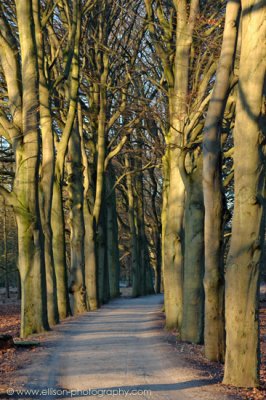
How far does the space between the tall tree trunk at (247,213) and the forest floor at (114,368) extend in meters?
0.54

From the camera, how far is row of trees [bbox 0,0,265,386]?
988cm

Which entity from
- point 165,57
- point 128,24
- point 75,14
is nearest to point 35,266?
point 165,57

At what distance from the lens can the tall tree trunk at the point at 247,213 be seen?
9766 mm

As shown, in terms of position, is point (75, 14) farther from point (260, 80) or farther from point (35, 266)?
point (260, 80)

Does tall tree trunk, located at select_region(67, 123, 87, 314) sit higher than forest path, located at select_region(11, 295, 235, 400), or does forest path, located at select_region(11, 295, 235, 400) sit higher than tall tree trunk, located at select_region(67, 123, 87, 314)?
tall tree trunk, located at select_region(67, 123, 87, 314)

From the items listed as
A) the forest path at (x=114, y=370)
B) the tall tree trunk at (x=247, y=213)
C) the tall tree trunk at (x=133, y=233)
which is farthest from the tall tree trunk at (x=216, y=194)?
the tall tree trunk at (x=133, y=233)

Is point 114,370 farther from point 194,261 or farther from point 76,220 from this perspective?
point 76,220

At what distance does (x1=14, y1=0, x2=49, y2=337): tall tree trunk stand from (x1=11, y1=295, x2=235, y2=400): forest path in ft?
3.91

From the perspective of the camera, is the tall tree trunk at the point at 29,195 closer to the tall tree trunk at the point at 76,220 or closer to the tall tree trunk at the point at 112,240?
the tall tree trunk at the point at 76,220

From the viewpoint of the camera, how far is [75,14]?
21719 millimetres

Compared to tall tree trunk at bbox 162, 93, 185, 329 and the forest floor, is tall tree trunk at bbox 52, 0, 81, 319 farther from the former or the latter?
the forest floor

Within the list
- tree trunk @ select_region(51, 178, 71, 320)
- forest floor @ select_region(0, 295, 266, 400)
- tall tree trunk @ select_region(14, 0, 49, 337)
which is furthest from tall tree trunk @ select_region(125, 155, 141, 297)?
forest floor @ select_region(0, 295, 266, 400)

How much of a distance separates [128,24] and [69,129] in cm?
851

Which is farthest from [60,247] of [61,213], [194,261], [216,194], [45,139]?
[216,194]
